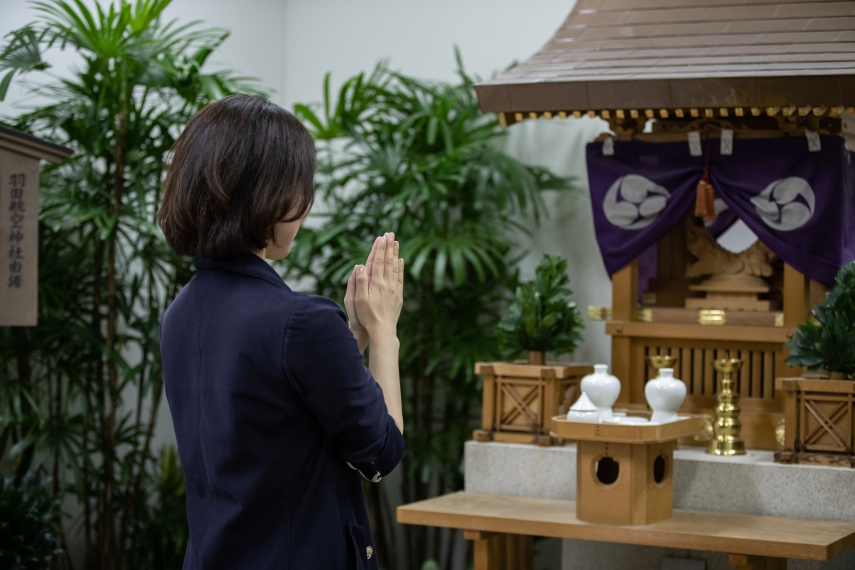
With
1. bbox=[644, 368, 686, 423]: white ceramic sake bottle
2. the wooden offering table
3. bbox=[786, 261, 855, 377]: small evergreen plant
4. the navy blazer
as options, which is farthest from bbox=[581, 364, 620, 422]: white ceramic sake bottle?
the navy blazer

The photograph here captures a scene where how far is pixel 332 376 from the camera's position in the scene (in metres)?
1.63

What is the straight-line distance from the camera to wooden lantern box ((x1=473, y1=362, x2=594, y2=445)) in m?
4.38

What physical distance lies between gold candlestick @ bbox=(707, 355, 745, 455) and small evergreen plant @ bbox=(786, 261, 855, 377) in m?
0.27

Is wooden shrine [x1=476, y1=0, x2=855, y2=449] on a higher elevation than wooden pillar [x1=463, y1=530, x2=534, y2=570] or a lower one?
higher

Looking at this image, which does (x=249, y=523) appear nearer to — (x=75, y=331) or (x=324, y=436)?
(x=324, y=436)

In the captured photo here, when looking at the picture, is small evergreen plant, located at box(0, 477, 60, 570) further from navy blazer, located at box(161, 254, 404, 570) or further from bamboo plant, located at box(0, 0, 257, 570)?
navy blazer, located at box(161, 254, 404, 570)

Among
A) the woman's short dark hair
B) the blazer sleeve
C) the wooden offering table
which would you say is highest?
the woman's short dark hair

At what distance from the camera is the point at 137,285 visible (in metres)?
5.13

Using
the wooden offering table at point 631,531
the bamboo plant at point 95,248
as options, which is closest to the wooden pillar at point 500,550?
the wooden offering table at point 631,531

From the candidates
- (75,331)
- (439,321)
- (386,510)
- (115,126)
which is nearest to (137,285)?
(75,331)

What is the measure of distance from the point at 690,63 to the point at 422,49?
2359mm

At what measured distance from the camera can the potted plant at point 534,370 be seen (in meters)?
4.39

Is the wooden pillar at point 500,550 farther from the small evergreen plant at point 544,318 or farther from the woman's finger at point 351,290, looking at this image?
the woman's finger at point 351,290

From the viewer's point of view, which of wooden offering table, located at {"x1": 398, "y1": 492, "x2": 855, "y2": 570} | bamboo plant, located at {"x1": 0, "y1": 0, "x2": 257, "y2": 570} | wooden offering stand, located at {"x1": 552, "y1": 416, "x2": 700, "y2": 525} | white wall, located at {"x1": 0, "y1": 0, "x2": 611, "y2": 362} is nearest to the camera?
wooden offering table, located at {"x1": 398, "y1": 492, "x2": 855, "y2": 570}
